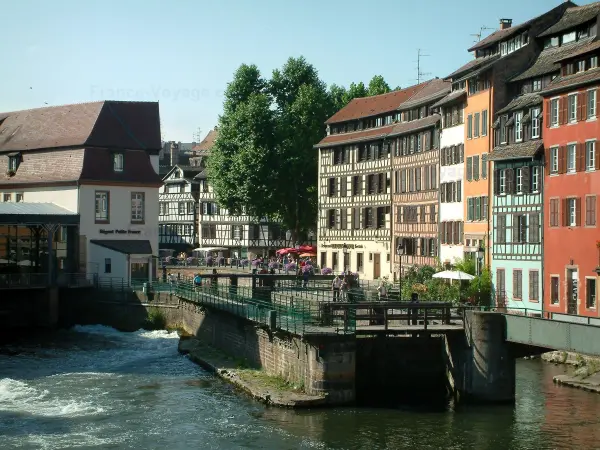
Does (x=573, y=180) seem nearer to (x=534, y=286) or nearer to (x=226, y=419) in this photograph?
(x=534, y=286)

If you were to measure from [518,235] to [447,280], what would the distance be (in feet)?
23.2

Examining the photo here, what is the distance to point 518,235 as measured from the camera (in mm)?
53656

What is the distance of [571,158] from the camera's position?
4878 centimetres

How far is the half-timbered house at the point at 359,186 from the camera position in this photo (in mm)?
78188

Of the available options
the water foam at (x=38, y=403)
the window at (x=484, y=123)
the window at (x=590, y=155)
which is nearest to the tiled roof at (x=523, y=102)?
the window at (x=484, y=123)

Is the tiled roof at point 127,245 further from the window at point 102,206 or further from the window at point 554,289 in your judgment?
the window at point 554,289

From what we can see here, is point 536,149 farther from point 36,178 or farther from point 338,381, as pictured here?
point 36,178

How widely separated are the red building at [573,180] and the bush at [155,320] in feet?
69.5

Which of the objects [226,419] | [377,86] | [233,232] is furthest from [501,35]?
[233,232]

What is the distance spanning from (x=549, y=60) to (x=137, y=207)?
27340mm

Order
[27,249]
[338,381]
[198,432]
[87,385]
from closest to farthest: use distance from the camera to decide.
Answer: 1. [198,432]
2. [338,381]
3. [87,385]
4. [27,249]

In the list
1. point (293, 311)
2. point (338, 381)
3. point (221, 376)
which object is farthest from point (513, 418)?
point (221, 376)

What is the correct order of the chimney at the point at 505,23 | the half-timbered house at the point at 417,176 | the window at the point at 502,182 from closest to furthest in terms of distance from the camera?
the window at the point at 502,182
the chimney at the point at 505,23
the half-timbered house at the point at 417,176

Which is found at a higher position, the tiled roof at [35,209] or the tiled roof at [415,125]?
the tiled roof at [415,125]
